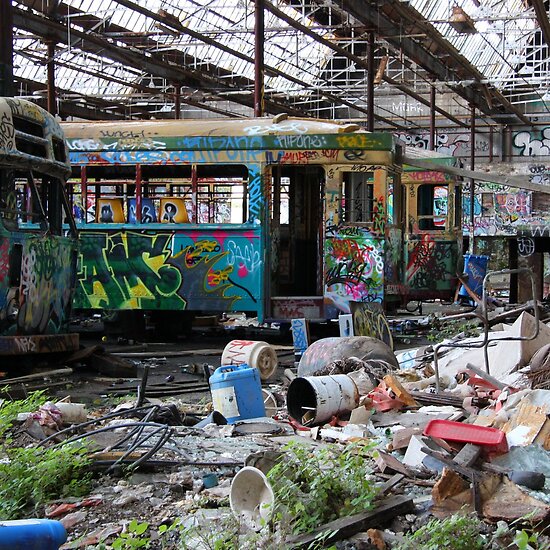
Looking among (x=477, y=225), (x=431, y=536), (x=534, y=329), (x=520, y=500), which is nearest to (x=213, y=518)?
(x=431, y=536)

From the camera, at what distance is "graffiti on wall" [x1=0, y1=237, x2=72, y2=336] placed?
11.1 metres

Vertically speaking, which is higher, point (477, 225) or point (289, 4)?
point (289, 4)

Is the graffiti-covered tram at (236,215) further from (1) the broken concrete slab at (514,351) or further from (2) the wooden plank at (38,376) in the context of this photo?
(1) the broken concrete slab at (514,351)

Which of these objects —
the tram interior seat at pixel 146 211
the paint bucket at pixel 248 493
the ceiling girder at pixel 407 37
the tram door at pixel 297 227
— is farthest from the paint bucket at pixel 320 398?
the ceiling girder at pixel 407 37

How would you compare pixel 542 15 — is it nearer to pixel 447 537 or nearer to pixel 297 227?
pixel 297 227

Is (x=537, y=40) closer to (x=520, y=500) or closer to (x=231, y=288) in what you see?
(x=231, y=288)

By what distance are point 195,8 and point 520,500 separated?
72.0 ft

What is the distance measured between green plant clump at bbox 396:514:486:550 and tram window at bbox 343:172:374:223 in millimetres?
10757

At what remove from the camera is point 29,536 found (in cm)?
355

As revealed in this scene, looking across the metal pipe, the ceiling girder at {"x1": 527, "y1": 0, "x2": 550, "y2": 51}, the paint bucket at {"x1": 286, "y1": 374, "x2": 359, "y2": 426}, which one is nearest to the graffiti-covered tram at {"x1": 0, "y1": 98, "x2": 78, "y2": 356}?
the paint bucket at {"x1": 286, "y1": 374, "x2": 359, "y2": 426}

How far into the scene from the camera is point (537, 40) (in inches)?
1508

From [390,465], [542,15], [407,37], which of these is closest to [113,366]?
[390,465]

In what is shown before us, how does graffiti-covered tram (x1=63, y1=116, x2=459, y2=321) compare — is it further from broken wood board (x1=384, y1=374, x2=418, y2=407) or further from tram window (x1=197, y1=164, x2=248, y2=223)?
broken wood board (x1=384, y1=374, x2=418, y2=407)

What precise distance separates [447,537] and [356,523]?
1.67 ft
